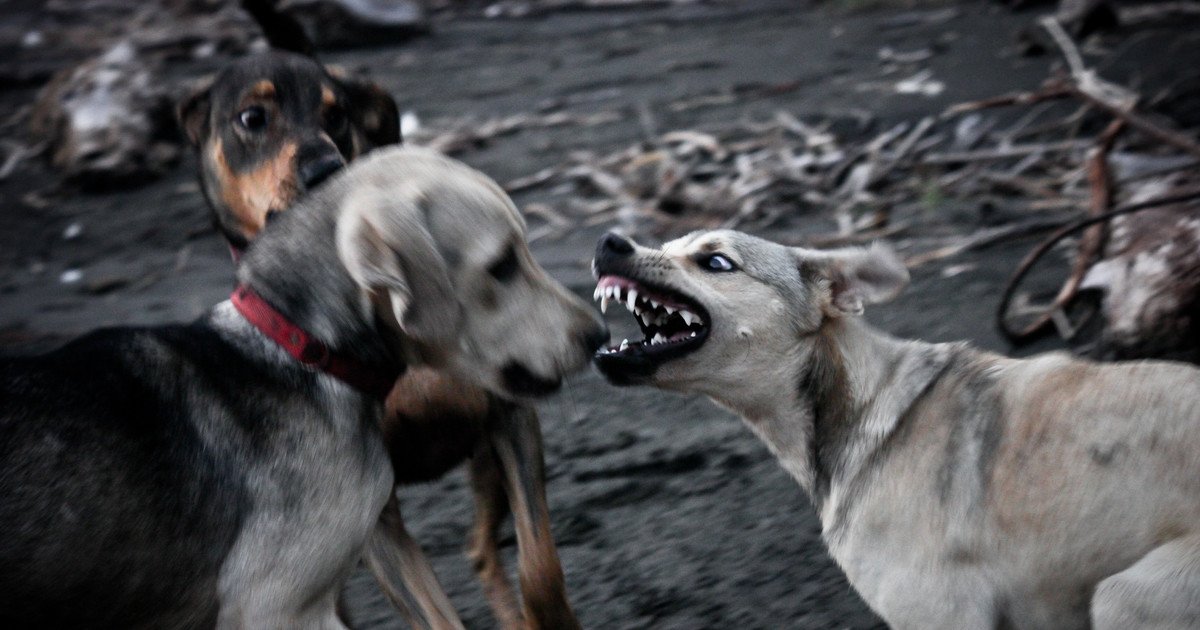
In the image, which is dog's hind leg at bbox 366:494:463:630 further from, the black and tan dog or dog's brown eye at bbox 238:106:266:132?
dog's brown eye at bbox 238:106:266:132

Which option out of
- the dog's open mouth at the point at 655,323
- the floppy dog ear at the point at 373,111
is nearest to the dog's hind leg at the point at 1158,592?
the dog's open mouth at the point at 655,323

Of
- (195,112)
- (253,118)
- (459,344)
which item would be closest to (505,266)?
(459,344)

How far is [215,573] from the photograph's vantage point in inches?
139

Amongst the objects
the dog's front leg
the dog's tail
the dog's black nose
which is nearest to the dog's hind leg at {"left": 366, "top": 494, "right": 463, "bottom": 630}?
the dog's front leg

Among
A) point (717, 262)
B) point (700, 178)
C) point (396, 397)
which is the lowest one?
point (700, 178)

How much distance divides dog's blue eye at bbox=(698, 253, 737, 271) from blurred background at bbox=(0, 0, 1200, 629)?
43.1 inches

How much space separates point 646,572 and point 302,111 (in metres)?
2.10

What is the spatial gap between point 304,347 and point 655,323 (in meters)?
1.16

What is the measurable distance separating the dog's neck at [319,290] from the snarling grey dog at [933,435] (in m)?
0.68

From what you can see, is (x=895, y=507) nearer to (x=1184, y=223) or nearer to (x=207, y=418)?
(x=207, y=418)

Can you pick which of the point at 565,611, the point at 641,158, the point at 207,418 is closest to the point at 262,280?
the point at 207,418

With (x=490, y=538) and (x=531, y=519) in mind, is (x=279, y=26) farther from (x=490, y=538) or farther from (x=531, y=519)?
(x=531, y=519)

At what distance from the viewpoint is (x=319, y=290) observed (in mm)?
3703

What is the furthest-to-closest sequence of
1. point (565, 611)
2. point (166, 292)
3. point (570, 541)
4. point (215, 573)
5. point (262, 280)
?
1. point (166, 292)
2. point (570, 541)
3. point (565, 611)
4. point (262, 280)
5. point (215, 573)
